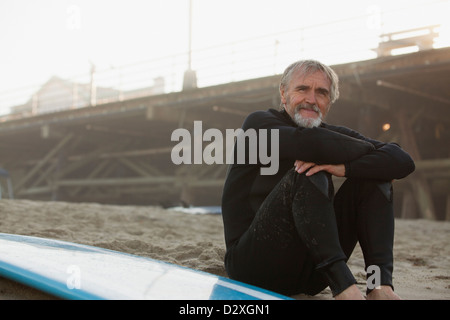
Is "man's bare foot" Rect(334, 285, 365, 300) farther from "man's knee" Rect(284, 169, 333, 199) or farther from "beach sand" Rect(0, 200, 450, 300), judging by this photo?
"beach sand" Rect(0, 200, 450, 300)

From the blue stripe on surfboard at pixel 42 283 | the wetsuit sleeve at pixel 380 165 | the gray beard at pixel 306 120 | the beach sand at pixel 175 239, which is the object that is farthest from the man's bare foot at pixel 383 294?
the blue stripe on surfboard at pixel 42 283

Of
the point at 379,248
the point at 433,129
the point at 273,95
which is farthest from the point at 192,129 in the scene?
the point at 379,248

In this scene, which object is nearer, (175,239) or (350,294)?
(350,294)

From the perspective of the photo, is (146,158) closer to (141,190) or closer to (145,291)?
(141,190)

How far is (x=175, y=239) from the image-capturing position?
4.49 m

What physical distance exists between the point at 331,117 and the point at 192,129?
3594 millimetres

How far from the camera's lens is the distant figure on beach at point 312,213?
6.29ft

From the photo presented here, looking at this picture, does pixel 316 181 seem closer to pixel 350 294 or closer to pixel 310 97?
pixel 350 294

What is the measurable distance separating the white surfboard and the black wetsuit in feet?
0.61

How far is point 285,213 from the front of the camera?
199 cm

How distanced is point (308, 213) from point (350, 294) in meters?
0.34

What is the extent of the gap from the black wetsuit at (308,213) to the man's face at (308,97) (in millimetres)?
166

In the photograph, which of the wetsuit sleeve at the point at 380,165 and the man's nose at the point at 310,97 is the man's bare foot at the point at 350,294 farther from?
the man's nose at the point at 310,97

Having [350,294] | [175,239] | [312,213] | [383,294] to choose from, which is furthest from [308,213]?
[175,239]
